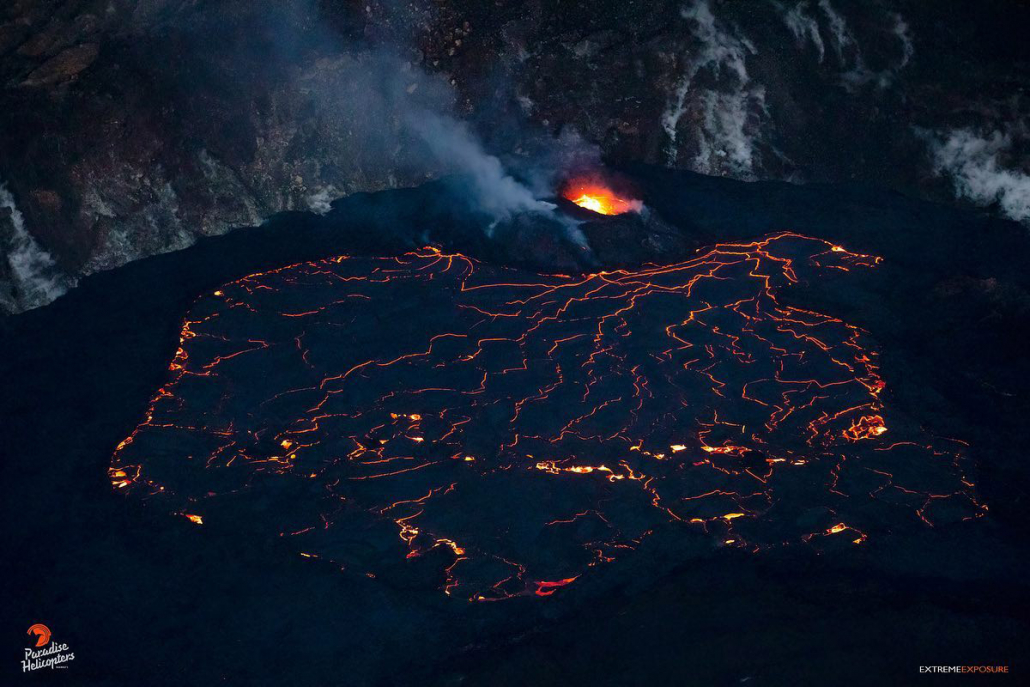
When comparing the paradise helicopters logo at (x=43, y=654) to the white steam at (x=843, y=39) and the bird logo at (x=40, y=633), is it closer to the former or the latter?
the bird logo at (x=40, y=633)

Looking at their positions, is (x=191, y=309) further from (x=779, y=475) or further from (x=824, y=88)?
(x=824, y=88)

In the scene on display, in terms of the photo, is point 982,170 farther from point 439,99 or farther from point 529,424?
point 439,99

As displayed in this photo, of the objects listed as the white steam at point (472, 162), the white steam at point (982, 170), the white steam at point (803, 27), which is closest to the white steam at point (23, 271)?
the white steam at point (472, 162)

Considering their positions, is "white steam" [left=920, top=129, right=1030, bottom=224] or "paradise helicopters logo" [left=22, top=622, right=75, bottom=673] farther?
"white steam" [left=920, top=129, right=1030, bottom=224]

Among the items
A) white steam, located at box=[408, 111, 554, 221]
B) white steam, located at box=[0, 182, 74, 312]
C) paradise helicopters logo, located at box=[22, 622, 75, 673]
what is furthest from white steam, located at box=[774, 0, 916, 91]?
paradise helicopters logo, located at box=[22, 622, 75, 673]

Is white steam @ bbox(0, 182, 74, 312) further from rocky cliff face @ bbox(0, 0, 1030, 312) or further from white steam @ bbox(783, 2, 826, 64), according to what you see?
white steam @ bbox(783, 2, 826, 64)
